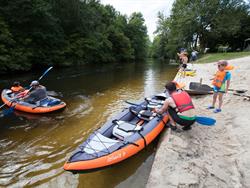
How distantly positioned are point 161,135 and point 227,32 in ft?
84.7

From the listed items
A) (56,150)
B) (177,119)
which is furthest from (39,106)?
(177,119)

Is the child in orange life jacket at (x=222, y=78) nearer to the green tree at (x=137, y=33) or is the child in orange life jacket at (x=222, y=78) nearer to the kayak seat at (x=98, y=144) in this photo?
the kayak seat at (x=98, y=144)

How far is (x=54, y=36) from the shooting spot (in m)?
18.5

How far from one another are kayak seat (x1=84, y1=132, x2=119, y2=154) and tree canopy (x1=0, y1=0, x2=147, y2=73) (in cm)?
1149

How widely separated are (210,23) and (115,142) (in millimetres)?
27927

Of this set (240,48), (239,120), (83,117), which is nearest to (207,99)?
(239,120)

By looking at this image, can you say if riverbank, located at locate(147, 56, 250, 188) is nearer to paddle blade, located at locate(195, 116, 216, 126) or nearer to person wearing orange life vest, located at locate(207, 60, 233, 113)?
paddle blade, located at locate(195, 116, 216, 126)

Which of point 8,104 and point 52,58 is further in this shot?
point 52,58

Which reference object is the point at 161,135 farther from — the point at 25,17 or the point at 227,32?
the point at 227,32

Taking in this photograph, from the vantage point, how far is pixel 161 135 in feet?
14.1

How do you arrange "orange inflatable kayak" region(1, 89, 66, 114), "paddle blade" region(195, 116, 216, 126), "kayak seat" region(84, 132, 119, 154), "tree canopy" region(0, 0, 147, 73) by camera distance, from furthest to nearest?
"tree canopy" region(0, 0, 147, 73) < "orange inflatable kayak" region(1, 89, 66, 114) < "paddle blade" region(195, 116, 216, 126) < "kayak seat" region(84, 132, 119, 154)

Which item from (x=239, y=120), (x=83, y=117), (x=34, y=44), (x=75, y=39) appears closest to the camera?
(x=239, y=120)

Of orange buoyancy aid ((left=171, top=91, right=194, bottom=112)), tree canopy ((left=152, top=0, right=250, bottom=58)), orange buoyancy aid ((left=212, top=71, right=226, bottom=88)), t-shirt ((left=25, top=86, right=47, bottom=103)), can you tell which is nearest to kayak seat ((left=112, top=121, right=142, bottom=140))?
orange buoyancy aid ((left=171, top=91, right=194, bottom=112))

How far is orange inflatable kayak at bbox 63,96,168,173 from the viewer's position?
2865 mm
